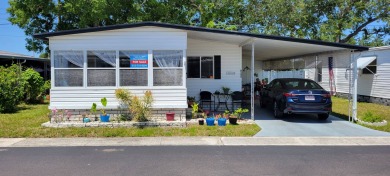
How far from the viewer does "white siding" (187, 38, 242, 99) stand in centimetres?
1334

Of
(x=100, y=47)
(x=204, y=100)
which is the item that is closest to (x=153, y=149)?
(x=100, y=47)

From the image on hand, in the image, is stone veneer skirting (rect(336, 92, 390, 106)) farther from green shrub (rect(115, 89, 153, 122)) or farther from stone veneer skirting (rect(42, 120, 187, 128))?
green shrub (rect(115, 89, 153, 122))

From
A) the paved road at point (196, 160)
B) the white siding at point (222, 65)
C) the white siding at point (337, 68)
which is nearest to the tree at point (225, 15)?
the white siding at point (337, 68)

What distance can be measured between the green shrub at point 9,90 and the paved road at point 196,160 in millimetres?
6304

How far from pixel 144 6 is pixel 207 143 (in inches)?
598

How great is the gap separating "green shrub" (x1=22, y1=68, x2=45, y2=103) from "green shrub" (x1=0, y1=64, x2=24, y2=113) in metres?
1.56

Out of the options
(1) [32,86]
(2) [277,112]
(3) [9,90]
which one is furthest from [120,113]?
(1) [32,86]

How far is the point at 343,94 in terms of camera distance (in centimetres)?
1861

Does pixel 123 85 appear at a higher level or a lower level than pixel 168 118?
higher

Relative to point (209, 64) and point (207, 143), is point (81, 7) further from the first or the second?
point (207, 143)

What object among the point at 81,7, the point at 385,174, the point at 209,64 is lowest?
the point at 385,174

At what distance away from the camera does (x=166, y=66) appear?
10.4 meters

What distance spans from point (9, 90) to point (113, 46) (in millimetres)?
5830

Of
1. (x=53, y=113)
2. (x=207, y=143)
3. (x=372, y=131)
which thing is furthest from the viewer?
(x=53, y=113)
